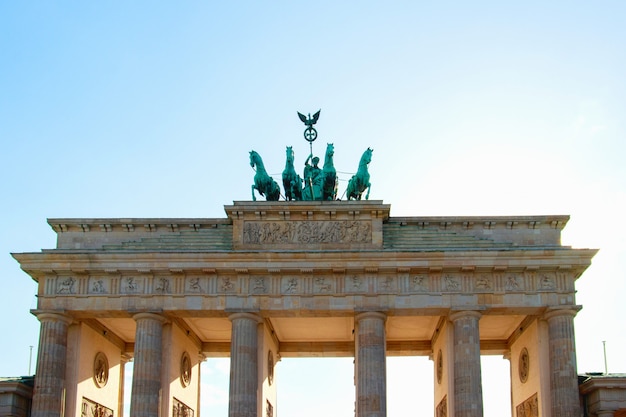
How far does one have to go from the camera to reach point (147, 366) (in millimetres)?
37875

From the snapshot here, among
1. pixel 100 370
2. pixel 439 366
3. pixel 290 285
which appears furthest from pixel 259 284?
pixel 439 366

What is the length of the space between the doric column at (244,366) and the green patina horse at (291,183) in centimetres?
612

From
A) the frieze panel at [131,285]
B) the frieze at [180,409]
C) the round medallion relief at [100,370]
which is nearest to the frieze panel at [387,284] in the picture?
the frieze panel at [131,285]

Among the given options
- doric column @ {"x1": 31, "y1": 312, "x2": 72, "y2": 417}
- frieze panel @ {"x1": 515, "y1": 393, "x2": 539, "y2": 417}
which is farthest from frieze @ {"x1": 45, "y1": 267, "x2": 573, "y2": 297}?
frieze panel @ {"x1": 515, "y1": 393, "x2": 539, "y2": 417}

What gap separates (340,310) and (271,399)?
7565 mm

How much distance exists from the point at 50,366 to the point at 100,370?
4516mm

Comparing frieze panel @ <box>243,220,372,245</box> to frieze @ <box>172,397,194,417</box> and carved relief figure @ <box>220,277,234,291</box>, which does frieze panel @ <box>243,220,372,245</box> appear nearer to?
carved relief figure @ <box>220,277,234,291</box>

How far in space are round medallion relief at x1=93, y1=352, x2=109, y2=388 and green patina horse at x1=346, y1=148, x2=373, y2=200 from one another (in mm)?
13836

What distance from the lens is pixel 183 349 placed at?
4253 cm

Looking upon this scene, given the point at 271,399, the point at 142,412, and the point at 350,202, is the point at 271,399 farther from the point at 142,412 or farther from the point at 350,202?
the point at 350,202

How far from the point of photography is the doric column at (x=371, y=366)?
37188mm

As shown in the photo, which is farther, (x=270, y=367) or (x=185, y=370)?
(x=270, y=367)

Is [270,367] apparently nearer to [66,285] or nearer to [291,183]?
[291,183]

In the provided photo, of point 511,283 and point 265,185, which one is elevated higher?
→ point 265,185
